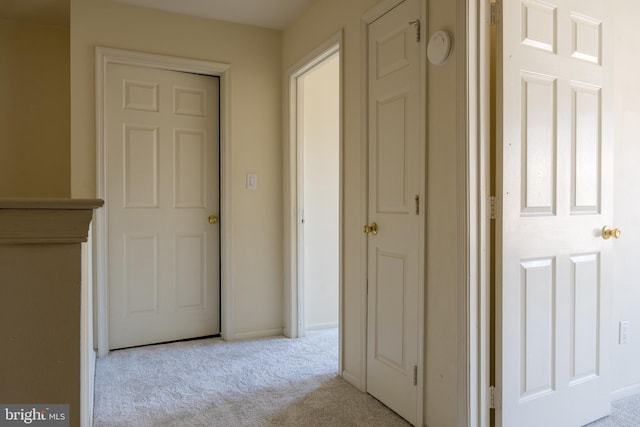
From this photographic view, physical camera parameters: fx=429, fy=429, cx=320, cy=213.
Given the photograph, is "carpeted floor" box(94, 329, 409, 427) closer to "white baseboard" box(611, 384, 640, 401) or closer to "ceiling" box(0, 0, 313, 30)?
"white baseboard" box(611, 384, 640, 401)

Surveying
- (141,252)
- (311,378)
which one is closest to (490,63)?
(311,378)

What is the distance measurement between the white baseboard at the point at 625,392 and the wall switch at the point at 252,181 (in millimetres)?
2513

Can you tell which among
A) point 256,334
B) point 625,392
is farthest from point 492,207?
point 256,334

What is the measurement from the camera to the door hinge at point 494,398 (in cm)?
170

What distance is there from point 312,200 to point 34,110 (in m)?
2.21

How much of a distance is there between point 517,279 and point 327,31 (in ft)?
6.08

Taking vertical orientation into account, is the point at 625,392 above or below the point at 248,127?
below

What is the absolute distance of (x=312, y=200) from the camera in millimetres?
3459

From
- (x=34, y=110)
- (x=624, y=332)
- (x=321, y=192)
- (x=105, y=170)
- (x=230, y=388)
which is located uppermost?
(x=34, y=110)

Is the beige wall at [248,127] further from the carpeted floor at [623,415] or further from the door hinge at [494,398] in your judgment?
the carpeted floor at [623,415]

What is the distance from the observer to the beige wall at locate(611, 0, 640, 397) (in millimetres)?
2145

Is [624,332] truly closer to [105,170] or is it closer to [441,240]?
[441,240]

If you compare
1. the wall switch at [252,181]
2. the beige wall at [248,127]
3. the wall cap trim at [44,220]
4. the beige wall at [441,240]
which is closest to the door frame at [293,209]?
the beige wall at [248,127]

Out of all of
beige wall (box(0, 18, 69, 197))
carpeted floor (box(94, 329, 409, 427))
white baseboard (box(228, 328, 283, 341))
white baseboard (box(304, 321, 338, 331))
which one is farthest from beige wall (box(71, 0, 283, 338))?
beige wall (box(0, 18, 69, 197))
